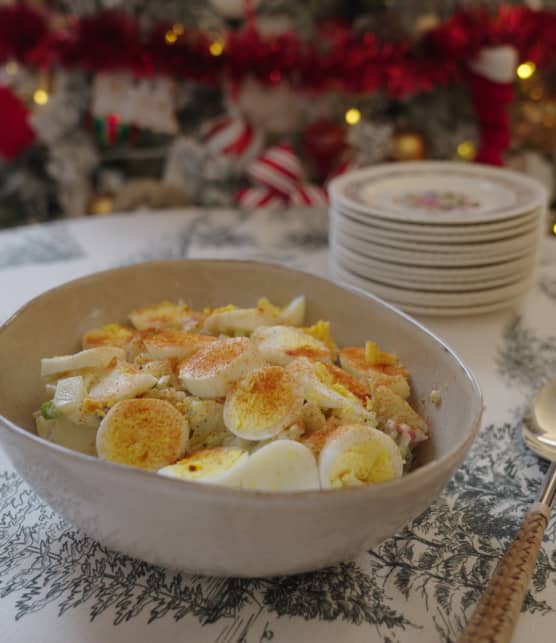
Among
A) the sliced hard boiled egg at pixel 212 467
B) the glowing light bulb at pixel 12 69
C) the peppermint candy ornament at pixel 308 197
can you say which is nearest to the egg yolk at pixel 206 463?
the sliced hard boiled egg at pixel 212 467

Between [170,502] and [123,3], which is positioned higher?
[123,3]

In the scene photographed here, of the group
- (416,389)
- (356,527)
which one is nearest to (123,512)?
(356,527)

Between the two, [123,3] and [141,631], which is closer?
[141,631]

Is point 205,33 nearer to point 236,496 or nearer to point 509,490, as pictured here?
point 509,490

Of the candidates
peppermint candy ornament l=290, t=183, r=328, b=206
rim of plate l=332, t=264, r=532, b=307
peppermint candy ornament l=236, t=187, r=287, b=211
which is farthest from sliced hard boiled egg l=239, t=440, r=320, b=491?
peppermint candy ornament l=236, t=187, r=287, b=211

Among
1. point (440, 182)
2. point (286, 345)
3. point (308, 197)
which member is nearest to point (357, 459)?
point (286, 345)

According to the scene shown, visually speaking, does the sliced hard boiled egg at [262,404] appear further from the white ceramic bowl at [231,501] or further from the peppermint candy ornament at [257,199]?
the peppermint candy ornament at [257,199]

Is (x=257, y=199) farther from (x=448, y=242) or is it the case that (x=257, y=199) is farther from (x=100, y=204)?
(x=448, y=242)
